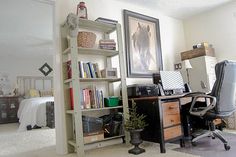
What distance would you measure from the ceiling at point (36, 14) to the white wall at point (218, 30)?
171 millimetres

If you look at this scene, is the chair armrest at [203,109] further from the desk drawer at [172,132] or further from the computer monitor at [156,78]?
the computer monitor at [156,78]

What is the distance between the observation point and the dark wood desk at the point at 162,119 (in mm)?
2344

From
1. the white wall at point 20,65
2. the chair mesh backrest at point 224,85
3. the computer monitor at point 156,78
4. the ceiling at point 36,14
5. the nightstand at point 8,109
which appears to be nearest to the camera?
the chair mesh backrest at point 224,85

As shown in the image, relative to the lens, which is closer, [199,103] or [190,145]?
[190,145]

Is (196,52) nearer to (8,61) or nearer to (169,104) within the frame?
(169,104)

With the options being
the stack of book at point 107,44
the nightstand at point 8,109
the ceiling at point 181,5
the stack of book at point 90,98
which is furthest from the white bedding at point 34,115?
the ceiling at point 181,5

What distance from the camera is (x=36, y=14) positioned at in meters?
3.67

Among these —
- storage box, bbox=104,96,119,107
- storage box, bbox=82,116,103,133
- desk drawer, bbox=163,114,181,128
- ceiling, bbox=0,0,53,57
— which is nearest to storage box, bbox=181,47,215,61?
desk drawer, bbox=163,114,181,128

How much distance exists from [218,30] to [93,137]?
3.15 m

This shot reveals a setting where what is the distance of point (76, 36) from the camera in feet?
8.18

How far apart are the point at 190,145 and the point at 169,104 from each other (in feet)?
2.09

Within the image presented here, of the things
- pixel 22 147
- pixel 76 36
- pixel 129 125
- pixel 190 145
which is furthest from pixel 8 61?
pixel 190 145

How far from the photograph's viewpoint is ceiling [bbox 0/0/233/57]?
3.38 metres

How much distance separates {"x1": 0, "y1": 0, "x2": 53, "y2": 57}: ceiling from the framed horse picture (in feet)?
4.62
